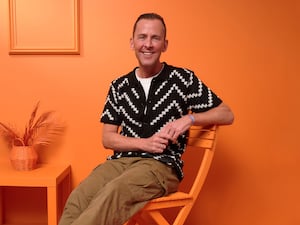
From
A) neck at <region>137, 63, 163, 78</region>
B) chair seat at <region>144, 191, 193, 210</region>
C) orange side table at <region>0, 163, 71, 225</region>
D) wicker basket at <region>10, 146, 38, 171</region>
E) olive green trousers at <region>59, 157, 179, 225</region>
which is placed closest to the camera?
olive green trousers at <region>59, 157, 179, 225</region>

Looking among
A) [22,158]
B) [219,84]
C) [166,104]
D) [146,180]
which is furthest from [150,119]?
[22,158]

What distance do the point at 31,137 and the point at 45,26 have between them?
606mm

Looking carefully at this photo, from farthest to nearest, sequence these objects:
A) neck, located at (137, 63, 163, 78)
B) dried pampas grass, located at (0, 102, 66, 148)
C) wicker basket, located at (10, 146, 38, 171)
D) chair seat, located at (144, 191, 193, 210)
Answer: dried pampas grass, located at (0, 102, 66, 148) < wicker basket, located at (10, 146, 38, 171) < neck, located at (137, 63, 163, 78) < chair seat, located at (144, 191, 193, 210)

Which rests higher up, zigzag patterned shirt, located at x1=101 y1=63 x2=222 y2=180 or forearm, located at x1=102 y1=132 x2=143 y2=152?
zigzag patterned shirt, located at x1=101 y1=63 x2=222 y2=180

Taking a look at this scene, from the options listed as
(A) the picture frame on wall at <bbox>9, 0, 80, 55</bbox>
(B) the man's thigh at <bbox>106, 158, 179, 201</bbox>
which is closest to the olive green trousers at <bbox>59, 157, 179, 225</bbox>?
(B) the man's thigh at <bbox>106, 158, 179, 201</bbox>

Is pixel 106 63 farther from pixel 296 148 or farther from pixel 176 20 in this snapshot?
pixel 296 148

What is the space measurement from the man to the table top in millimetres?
345

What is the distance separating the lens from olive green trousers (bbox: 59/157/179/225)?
1347 millimetres

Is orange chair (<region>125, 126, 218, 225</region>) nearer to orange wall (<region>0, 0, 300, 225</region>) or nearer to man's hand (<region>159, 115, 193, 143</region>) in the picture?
man's hand (<region>159, 115, 193, 143</region>)

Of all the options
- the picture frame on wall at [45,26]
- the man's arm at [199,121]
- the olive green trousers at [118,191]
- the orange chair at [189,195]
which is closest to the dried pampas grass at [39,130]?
the picture frame on wall at [45,26]

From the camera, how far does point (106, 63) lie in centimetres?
213

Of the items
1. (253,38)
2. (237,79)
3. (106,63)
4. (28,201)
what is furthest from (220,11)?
(28,201)

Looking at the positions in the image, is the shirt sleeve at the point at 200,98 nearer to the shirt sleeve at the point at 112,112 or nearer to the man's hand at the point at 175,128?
the man's hand at the point at 175,128

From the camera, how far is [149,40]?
1.67 metres
